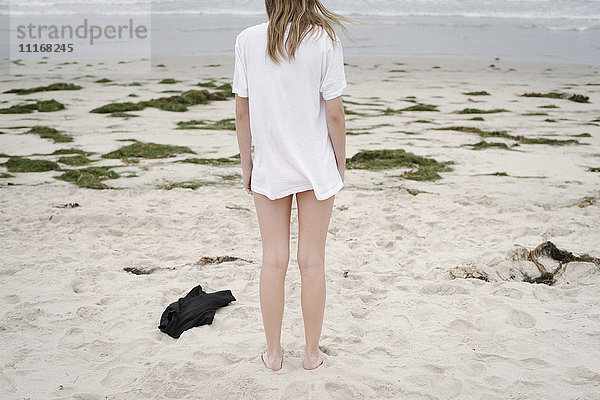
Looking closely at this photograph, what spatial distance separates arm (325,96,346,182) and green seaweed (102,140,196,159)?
4877 mm

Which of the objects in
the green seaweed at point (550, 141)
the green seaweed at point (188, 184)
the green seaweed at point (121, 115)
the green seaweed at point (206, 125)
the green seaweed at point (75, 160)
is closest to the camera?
the green seaweed at point (188, 184)

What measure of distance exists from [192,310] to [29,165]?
13.5 ft

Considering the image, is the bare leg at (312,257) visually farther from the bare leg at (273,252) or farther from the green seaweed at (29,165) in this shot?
the green seaweed at (29,165)

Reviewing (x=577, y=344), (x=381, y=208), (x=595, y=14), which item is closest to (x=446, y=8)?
(x=595, y=14)

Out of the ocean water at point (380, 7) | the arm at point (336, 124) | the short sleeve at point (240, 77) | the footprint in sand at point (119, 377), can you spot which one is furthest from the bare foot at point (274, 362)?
the ocean water at point (380, 7)

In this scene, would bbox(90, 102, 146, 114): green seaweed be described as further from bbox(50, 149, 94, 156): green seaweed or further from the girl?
the girl

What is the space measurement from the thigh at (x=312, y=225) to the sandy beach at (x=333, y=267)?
597mm

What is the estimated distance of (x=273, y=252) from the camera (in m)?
2.72

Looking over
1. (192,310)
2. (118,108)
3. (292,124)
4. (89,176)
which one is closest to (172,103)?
(118,108)

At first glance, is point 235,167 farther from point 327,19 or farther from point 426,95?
point 426,95

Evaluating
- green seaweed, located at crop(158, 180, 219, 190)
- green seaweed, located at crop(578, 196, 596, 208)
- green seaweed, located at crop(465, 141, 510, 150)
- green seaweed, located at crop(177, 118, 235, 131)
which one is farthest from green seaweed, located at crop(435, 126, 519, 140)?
green seaweed, located at crop(158, 180, 219, 190)

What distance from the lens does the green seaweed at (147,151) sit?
7137 mm

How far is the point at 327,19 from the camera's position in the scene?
99.0 inches

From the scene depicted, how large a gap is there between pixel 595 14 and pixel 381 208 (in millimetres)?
27599
